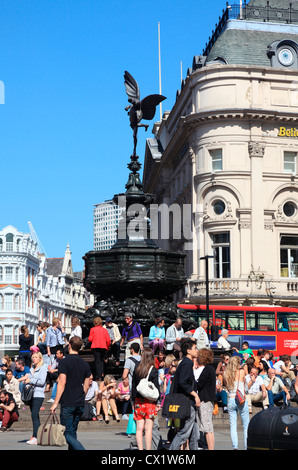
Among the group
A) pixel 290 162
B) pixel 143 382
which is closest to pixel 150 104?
pixel 143 382

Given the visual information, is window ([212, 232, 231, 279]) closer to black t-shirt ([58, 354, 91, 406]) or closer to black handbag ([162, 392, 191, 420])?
black handbag ([162, 392, 191, 420])

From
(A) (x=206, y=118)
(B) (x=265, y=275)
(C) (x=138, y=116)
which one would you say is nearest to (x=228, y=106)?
(A) (x=206, y=118)

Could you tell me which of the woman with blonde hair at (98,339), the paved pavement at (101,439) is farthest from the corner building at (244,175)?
the paved pavement at (101,439)

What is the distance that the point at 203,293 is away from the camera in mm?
52125

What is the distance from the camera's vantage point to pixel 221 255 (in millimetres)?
53625

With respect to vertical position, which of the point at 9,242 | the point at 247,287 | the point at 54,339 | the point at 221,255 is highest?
the point at 9,242

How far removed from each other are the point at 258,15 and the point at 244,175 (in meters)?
13.4

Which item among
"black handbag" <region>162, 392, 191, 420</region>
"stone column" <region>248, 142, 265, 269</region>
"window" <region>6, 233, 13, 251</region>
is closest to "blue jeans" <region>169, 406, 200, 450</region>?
"black handbag" <region>162, 392, 191, 420</region>

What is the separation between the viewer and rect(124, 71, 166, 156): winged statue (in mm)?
21438

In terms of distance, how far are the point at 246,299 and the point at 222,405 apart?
30.8 metres

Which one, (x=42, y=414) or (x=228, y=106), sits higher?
(x=228, y=106)

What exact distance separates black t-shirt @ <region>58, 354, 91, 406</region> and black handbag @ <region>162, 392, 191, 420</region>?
1.31m

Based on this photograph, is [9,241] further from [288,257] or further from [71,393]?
[71,393]
